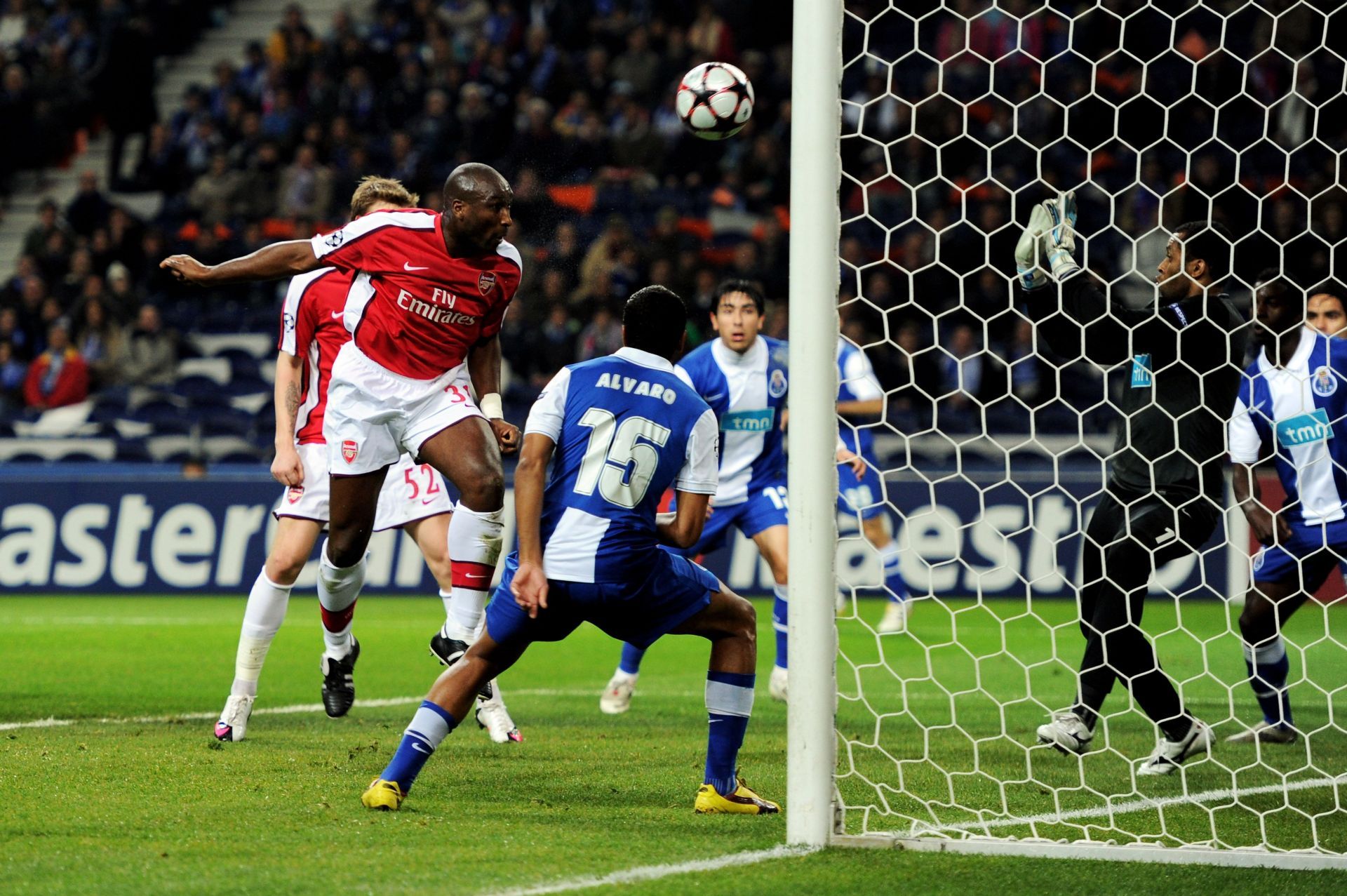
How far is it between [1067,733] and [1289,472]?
2.19 m

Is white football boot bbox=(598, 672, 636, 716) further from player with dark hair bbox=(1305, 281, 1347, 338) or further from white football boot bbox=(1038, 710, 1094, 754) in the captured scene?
player with dark hair bbox=(1305, 281, 1347, 338)

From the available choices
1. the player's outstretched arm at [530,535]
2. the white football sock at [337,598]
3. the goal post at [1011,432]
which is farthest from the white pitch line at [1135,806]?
the white football sock at [337,598]

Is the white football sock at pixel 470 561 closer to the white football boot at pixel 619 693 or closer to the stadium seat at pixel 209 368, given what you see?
the white football boot at pixel 619 693

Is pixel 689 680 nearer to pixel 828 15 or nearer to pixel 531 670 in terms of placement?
pixel 531 670

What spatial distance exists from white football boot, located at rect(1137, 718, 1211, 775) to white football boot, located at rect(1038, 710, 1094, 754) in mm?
250

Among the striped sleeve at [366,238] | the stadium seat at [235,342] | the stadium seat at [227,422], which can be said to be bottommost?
the stadium seat at [227,422]

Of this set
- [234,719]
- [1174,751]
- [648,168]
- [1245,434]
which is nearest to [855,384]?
[1245,434]

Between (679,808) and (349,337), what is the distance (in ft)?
8.86

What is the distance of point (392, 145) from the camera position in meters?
19.2

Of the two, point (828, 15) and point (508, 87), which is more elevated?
point (508, 87)

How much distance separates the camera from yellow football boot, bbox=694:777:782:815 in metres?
5.02

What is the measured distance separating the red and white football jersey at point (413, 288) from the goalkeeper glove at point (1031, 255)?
6.10ft

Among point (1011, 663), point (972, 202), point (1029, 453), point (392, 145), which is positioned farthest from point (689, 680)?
point (392, 145)

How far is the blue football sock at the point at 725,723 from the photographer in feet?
16.5
